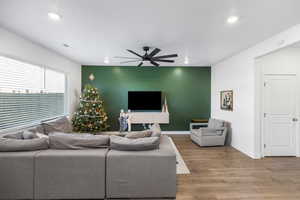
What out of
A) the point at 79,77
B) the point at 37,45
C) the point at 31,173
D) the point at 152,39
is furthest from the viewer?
the point at 79,77

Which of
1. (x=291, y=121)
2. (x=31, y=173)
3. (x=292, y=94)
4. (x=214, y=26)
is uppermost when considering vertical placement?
(x=214, y=26)

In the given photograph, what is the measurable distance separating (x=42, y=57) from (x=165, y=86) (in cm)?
452

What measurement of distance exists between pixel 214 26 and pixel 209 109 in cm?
482

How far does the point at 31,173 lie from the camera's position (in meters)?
2.43

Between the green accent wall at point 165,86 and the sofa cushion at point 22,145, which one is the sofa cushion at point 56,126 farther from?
the green accent wall at point 165,86

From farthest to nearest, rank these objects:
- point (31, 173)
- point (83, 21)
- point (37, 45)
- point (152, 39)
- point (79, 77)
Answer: point (79, 77)
point (37, 45)
point (152, 39)
point (83, 21)
point (31, 173)

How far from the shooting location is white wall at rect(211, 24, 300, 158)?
3.74m

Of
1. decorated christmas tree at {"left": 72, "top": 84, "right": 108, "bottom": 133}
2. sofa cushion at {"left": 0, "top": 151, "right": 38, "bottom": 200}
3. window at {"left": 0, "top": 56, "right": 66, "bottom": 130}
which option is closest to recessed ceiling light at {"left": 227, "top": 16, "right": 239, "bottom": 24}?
sofa cushion at {"left": 0, "top": 151, "right": 38, "bottom": 200}

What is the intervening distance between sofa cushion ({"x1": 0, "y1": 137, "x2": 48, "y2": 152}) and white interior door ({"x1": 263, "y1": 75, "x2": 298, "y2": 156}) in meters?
5.05

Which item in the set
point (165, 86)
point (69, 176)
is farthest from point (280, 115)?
point (69, 176)

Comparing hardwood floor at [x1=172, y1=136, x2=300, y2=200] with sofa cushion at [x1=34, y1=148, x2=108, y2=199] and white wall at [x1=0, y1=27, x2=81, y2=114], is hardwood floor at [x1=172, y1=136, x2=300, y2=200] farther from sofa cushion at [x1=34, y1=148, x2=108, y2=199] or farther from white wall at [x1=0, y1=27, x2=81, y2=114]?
white wall at [x1=0, y1=27, x2=81, y2=114]

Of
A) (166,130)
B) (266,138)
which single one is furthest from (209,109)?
(266,138)

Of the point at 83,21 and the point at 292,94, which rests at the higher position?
the point at 83,21

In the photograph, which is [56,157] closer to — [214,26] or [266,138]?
[214,26]
